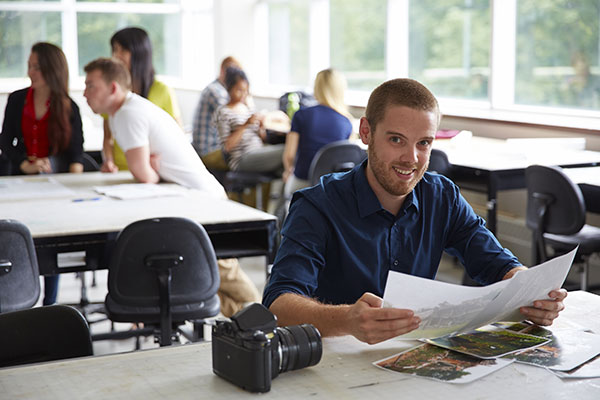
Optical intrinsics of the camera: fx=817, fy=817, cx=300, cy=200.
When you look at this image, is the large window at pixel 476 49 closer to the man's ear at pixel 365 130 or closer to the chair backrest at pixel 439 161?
the chair backrest at pixel 439 161

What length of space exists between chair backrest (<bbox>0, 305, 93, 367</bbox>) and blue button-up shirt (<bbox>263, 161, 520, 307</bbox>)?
0.42m

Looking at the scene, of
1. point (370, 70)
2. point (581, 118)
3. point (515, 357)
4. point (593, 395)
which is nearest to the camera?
point (593, 395)

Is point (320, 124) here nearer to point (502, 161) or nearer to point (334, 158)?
point (334, 158)

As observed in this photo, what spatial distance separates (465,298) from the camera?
1.40 meters

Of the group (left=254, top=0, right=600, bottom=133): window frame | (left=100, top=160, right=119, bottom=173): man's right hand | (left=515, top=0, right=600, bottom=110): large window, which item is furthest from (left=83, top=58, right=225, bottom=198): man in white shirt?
(left=515, top=0, right=600, bottom=110): large window

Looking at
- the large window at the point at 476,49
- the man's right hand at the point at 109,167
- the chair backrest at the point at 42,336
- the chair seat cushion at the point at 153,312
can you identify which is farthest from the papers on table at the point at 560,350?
the large window at the point at 476,49

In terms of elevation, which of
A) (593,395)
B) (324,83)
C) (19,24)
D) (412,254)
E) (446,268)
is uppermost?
(19,24)

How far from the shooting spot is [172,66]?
10.7m

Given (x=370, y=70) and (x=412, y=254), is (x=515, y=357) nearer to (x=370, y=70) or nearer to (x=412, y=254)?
(x=412, y=254)

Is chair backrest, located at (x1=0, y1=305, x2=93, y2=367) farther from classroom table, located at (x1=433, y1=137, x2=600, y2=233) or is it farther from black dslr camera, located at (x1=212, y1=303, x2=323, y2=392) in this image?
classroom table, located at (x1=433, y1=137, x2=600, y2=233)

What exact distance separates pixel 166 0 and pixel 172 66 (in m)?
0.85

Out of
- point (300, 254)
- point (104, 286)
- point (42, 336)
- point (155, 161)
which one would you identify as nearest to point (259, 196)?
point (104, 286)

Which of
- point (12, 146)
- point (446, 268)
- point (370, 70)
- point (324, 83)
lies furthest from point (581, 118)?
point (12, 146)

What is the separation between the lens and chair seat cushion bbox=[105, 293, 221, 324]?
2.79 metres
